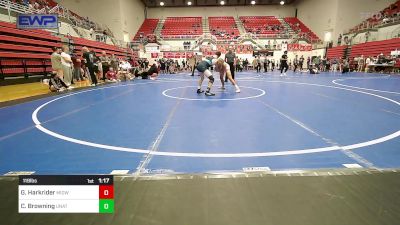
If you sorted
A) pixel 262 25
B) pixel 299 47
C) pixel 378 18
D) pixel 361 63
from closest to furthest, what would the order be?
pixel 361 63
pixel 378 18
pixel 299 47
pixel 262 25

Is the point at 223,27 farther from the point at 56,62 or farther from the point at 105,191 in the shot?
the point at 105,191

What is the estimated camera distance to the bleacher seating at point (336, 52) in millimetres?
27688

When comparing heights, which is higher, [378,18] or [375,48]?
[378,18]

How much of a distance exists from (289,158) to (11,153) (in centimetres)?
373

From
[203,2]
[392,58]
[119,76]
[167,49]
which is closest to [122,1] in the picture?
[167,49]

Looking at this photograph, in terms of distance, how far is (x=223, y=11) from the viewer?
138ft

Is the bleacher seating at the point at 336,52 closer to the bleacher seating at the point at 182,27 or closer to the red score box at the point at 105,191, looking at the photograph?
the bleacher seating at the point at 182,27

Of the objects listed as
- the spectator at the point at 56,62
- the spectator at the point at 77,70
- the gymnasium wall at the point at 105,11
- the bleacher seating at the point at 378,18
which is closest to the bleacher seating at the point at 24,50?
the spectator at the point at 77,70

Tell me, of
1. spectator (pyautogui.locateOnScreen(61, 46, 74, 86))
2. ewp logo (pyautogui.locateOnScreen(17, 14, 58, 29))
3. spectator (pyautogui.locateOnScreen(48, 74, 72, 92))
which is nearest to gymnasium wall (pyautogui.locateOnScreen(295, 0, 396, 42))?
ewp logo (pyautogui.locateOnScreen(17, 14, 58, 29))

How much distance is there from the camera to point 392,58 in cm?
2002

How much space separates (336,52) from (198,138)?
1191 inches

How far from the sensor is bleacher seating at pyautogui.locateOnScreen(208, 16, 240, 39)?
37031mm
